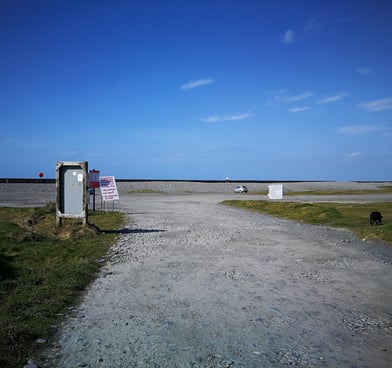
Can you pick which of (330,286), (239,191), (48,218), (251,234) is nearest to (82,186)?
(48,218)

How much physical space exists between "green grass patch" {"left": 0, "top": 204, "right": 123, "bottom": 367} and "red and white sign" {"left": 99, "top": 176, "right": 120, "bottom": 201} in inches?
392

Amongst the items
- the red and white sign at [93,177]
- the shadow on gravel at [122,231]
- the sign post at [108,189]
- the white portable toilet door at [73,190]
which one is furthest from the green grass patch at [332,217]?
the white portable toilet door at [73,190]

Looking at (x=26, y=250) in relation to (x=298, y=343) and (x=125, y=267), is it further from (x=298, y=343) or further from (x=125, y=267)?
(x=298, y=343)

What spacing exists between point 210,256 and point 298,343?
20.3 ft

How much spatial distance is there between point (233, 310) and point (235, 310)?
1.3 inches

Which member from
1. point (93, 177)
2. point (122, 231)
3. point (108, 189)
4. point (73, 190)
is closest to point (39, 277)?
point (122, 231)

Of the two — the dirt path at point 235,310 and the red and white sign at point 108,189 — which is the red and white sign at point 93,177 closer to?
the red and white sign at point 108,189

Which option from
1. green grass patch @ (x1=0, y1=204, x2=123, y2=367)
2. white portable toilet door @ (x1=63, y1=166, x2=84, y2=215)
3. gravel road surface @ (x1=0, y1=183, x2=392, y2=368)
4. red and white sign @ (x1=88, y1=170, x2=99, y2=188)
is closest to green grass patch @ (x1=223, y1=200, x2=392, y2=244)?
gravel road surface @ (x1=0, y1=183, x2=392, y2=368)

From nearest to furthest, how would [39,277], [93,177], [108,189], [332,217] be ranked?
[39,277], [93,177], [332,217], [108,189]

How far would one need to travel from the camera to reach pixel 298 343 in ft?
17.2

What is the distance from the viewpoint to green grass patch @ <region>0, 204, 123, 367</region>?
17.1 ft

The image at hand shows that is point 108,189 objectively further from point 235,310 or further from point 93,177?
point 235,310

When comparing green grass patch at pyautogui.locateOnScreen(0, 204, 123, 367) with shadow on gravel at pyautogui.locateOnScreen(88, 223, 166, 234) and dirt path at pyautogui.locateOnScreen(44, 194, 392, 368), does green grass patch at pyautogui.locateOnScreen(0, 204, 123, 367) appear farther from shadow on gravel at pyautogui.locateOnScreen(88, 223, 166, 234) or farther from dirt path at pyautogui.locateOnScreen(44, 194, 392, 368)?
dirt path at pyautogui.locateOnScreen(44, 194, 392, 368)

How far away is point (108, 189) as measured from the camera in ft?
89.7
